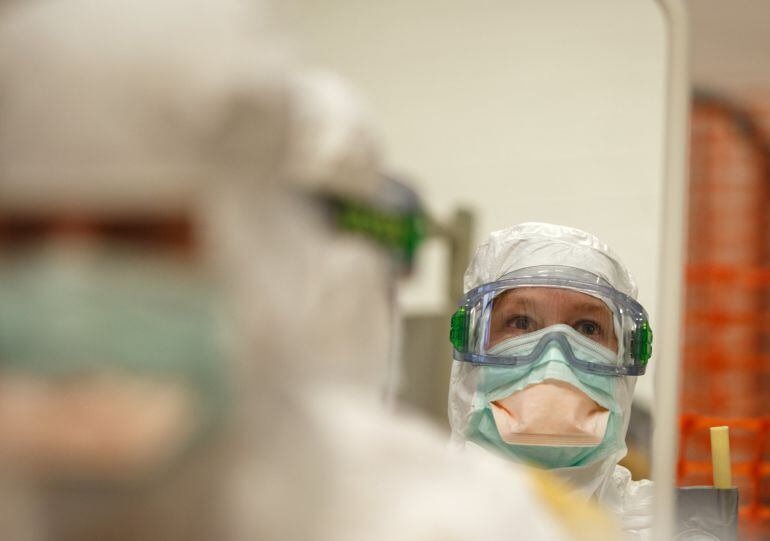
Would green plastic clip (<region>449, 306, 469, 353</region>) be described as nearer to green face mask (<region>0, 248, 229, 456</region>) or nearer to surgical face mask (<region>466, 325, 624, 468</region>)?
surgical face mask (<region>466, 325, 624, 468</region>)

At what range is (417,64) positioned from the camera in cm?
83

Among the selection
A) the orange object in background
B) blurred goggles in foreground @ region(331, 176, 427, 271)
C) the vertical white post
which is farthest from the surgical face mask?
the orange object in background

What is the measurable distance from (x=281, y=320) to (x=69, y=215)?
0.33 ft

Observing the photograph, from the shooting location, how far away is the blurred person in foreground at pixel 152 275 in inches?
12.4

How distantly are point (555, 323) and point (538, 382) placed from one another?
103mm

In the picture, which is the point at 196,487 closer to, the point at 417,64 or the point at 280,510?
the point at 280,510

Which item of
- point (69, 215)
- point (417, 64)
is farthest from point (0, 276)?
point (417, 64)

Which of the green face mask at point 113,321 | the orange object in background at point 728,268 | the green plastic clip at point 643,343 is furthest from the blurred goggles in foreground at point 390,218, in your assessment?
the orange object in background at point 728,268

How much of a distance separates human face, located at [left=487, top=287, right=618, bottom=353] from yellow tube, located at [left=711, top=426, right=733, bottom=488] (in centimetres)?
21

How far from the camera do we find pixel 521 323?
3.53 ft

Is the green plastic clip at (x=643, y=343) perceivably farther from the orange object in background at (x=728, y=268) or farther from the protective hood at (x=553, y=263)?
the orange object in background at (x=728, y=268)

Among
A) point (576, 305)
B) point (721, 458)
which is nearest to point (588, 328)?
point (576, 305)

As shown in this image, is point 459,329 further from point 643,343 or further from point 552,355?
point 643,343

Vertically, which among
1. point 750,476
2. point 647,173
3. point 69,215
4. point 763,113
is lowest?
point 750,476
